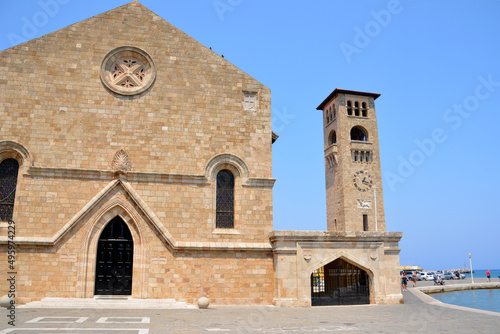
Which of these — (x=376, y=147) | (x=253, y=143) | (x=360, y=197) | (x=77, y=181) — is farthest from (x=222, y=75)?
(x=376, y=147)

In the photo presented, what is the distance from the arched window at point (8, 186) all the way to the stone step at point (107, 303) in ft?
11.7

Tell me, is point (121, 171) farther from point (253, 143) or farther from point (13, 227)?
point (253, 143)

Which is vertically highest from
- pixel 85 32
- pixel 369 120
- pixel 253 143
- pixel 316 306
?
pixel 369 120

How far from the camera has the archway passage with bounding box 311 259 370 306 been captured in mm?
16859

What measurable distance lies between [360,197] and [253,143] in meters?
30.7

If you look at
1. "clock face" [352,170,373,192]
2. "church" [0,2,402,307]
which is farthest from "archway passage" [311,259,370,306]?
"clock face" [352,170,373,192]

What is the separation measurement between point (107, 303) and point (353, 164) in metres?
36.9

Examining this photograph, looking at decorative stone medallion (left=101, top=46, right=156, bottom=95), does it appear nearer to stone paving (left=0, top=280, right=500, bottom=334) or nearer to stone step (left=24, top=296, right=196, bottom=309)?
stone step (left=24, top=296, right=196, bottom=309)

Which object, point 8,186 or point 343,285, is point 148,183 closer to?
point 8,186

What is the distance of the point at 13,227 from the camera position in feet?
48.8

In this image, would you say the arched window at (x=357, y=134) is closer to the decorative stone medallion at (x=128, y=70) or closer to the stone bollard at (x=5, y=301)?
the decorative stone medallion at (x=128, y=70)

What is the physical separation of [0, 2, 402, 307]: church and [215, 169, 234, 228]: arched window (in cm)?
4

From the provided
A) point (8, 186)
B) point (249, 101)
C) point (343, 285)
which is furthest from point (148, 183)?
point (343, 285)

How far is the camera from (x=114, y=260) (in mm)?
15461
